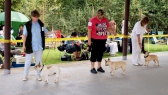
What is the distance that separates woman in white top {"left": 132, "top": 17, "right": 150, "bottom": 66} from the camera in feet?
24.4

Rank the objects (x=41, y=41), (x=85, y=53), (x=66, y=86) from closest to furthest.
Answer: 1. (x=66, y=86)
2. (x=41, y=41)
3. (x=85, y=53)

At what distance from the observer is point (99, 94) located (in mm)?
4645

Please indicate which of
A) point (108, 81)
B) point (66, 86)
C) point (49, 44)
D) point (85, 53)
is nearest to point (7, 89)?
point (66, 86)

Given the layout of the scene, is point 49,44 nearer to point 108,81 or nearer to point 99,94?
point 108,81

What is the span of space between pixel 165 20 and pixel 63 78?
20998mm

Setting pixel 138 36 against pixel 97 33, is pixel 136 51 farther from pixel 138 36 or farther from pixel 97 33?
pixel 97 33

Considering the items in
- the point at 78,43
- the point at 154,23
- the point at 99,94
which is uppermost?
the point at 154,23

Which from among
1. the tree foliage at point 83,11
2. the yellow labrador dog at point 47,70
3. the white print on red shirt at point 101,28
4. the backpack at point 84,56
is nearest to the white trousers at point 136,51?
the white print on red shirt at point 101,28

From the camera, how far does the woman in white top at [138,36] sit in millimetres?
7440

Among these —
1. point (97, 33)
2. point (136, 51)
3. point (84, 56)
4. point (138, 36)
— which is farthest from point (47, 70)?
point (84, 56)

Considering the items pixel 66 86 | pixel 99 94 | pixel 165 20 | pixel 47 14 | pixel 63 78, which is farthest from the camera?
pixel 165 20

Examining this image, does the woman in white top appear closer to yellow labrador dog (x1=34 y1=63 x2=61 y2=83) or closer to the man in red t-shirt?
the man in red t-shirt

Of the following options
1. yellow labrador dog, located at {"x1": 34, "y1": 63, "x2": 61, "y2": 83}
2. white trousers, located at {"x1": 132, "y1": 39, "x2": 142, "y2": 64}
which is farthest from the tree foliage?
yellow labrador dog, located at {"x1": 34, "y1": 63, "x2": 61, "y2": 83}

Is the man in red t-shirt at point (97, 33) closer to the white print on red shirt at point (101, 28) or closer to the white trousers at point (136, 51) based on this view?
the white print on red shirt at point (101, 28)
